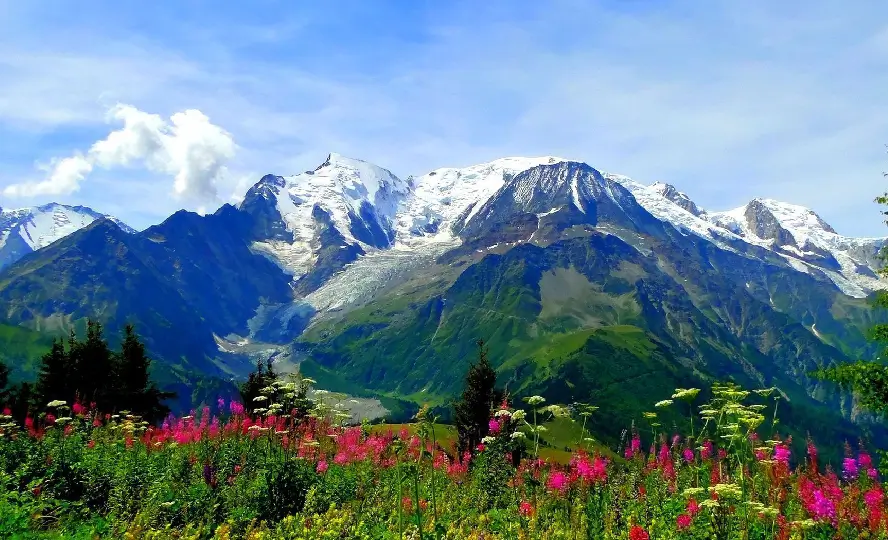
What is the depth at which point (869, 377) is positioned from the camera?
876 inches

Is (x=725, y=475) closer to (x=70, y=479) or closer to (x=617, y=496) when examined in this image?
(x=617, y=496)

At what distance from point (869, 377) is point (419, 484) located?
1774 centimetres

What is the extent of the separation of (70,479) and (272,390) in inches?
218

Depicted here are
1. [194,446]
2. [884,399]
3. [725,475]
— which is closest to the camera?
[725,475]

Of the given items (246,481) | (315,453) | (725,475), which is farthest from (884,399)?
(246,481)

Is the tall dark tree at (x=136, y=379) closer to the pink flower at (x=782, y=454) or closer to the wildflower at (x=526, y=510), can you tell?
the wildflower at (x=526, y=510)

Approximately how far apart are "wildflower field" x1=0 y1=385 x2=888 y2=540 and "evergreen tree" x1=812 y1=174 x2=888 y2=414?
908cm

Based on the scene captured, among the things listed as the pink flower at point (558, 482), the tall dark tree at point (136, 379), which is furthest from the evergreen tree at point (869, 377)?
the tall dark tree at point (136, 379)

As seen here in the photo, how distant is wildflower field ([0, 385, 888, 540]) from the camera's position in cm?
983

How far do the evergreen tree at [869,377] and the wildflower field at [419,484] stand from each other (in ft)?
29.8

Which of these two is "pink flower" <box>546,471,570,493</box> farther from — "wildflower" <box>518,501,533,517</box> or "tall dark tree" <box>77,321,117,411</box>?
"tall dark tree" <box>77,321,117,411</box>

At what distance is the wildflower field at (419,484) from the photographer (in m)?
9.83

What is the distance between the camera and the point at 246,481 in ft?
47.6

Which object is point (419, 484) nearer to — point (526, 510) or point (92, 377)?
point (526, 510)
